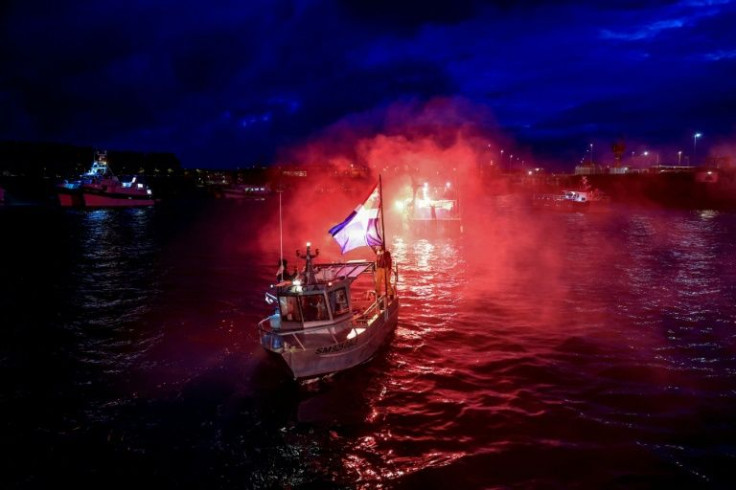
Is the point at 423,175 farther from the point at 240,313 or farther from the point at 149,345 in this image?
the point at 149,345

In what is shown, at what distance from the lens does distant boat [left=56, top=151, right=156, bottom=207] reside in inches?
4049

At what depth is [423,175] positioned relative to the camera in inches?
2089

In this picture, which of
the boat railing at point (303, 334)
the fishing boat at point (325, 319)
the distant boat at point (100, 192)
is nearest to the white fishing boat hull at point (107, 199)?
the distant boat at point (100, 192)

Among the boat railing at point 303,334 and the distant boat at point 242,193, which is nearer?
the boat railing at point 303,334

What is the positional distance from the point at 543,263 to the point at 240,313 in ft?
76.3

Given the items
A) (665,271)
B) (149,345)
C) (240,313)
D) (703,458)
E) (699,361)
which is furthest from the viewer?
(665,271)

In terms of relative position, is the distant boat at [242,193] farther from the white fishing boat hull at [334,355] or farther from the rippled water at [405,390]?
the white fishing boat hull at [334,355]

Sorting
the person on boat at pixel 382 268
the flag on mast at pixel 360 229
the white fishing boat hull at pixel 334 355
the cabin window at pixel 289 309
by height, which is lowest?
the white fishing boat hull at pixel 334 355

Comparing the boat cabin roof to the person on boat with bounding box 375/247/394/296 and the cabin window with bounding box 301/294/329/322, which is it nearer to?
the cabin window with bounding box 301/294/329/322

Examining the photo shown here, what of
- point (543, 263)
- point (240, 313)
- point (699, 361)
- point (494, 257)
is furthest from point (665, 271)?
point (240, 313)

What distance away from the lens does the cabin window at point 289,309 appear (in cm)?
1483

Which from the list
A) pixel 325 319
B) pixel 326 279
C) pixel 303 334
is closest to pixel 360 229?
pixel 326 279

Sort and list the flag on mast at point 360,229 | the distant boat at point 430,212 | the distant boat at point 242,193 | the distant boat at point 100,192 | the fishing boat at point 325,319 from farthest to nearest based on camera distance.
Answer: the distant boat at point 242,193 < the distant boat at point 100,192 < the distant boat at point 430,212 < the flag on mast at point 360,229 < the fishing boat at point 325,319

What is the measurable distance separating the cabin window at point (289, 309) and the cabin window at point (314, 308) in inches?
11.1
